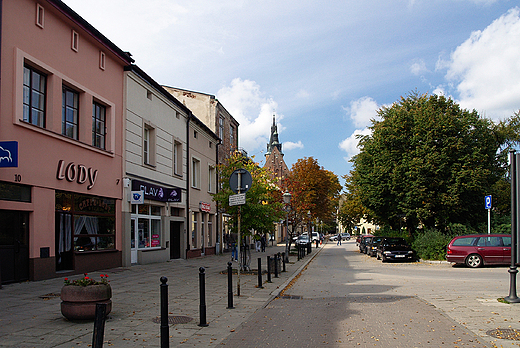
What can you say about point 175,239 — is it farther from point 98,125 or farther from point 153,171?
point 98,125

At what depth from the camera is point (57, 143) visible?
1420 cm

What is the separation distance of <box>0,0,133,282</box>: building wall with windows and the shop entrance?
0.09 feet

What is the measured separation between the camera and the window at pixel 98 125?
17125mm

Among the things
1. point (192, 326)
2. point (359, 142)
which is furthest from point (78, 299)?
point (359, 142)

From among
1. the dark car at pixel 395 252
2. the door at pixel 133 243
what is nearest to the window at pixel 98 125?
the door at pixel 133 243

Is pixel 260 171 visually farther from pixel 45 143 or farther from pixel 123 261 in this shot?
pixel 45 143

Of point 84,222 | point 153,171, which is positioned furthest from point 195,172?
point 84,222

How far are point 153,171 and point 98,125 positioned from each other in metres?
4.98

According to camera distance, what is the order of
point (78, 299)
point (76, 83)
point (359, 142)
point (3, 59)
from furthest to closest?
point (359, 142), point (76, 83), point (3, 59), point (78, 299)

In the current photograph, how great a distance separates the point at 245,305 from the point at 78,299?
3716mm

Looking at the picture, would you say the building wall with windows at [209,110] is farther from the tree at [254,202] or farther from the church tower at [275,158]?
the church tower at [275,158]

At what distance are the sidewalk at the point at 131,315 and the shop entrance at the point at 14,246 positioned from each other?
394mm

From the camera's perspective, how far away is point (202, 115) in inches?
1366

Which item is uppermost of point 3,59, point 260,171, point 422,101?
point 422,101
